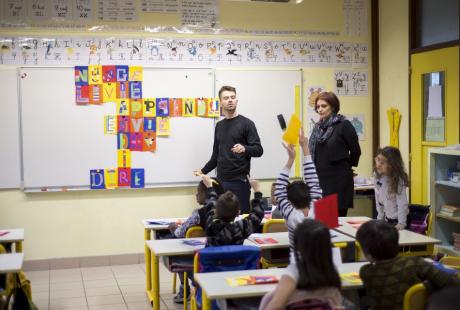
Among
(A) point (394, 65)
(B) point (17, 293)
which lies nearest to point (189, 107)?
(A) point (394, 65)

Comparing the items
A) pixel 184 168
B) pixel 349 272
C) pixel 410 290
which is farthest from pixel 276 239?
pixel 184 168

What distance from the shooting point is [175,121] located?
672cm

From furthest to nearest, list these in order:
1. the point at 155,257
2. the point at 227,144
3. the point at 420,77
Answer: the point at 420,77, the point at 227,144, the point at 155,257

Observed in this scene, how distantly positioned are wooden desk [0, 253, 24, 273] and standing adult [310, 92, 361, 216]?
8.25 feet

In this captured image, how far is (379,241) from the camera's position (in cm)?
309

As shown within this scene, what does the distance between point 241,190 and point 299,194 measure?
216 cm

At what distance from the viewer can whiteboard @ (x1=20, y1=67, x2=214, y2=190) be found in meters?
6.32

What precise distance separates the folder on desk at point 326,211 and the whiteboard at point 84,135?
11.5 ft

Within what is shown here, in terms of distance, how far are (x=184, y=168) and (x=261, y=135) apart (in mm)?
960

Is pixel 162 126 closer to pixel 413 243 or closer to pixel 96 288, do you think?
pixel 96 288

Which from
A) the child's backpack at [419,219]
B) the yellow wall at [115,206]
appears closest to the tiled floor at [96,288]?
the yellow wall at [115,206]

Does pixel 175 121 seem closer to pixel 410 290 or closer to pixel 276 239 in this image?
pixel 276 239

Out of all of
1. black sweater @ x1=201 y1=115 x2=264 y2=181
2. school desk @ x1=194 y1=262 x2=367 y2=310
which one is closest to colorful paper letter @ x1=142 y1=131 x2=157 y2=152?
black sweater @ x1=201 y1=115 x2=264 y2=181

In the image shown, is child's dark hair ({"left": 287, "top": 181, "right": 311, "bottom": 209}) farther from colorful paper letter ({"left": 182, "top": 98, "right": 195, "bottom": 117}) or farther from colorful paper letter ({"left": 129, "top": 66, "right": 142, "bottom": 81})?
colorful paper letter ({"left": 129, "top": 66, "right": 142, "bottom": 81})
